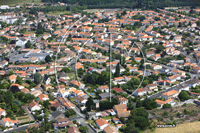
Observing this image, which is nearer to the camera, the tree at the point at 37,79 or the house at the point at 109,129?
the house at the point at 109,129

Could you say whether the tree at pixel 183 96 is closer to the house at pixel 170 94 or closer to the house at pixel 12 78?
the house at pixel 170 94

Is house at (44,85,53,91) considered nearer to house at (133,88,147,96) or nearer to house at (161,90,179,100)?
house at (133,88,147,96)

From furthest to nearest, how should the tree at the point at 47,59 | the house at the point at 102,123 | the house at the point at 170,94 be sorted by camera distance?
1. the tree at the point at 47,59
2. the house at the point at 170,94
3. the house at the point at 102,123

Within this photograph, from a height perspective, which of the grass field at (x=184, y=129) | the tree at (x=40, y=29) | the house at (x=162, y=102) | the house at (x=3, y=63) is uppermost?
the tree at (x=40, y=29)

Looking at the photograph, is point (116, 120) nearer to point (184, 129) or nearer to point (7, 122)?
point (184, 129)

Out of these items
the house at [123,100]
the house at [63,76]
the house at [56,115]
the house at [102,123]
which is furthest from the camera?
the house at [63,76]

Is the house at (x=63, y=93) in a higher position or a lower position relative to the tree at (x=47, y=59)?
lower

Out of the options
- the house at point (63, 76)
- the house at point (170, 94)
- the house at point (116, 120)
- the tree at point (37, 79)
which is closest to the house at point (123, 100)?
the house at point (116, 120)
